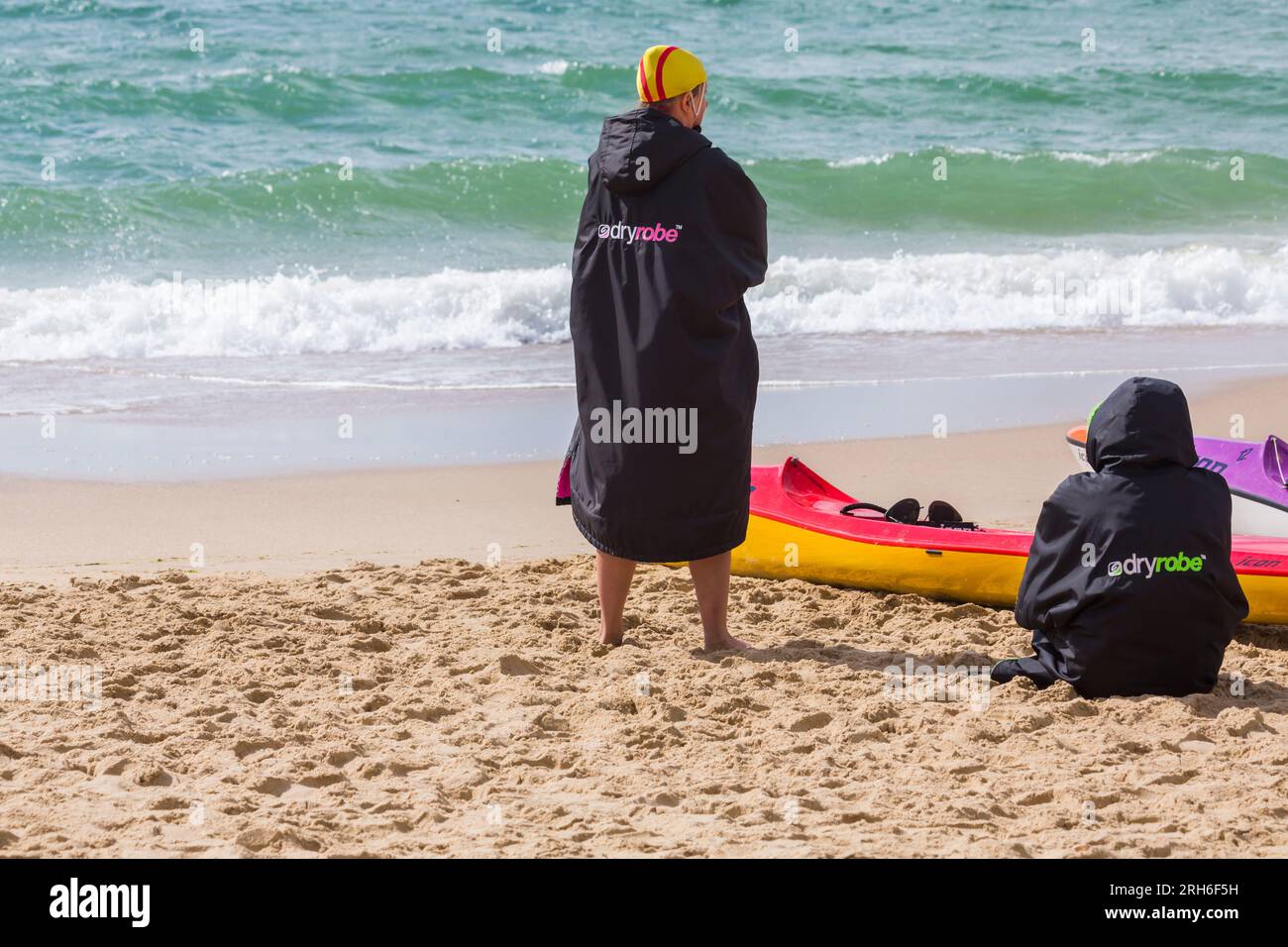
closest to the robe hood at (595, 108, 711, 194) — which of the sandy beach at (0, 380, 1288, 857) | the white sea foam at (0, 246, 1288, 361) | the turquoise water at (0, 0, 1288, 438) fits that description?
the sandy beach at (0, 380, 1288, 857)

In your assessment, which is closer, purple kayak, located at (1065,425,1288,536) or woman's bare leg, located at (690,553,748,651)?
woman's bare leg, located at (690,553,748,651)

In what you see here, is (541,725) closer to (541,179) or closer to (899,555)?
(899,555)

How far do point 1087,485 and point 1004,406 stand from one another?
15.4 feet

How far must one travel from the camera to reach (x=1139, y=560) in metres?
3.94

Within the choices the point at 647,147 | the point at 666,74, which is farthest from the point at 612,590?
the point at 666,74

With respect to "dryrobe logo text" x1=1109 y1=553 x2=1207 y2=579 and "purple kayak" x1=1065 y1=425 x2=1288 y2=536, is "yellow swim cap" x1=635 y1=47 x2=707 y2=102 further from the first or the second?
"purple kayak" x1=1065 y1=425 x2=1288 y2=536

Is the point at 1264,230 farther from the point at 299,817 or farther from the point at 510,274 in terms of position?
the point at 299,817

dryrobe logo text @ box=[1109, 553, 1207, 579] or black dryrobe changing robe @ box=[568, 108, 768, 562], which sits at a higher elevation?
black dryrobe changing robe @ box=[568, 108, 768, 562]

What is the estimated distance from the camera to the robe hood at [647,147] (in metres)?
4.14

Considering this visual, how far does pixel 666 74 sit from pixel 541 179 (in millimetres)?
11756

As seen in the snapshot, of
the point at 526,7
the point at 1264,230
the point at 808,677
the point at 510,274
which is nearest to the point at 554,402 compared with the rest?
the point at 510,274

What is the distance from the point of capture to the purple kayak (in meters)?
5.50

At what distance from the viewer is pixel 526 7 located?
21.4m
